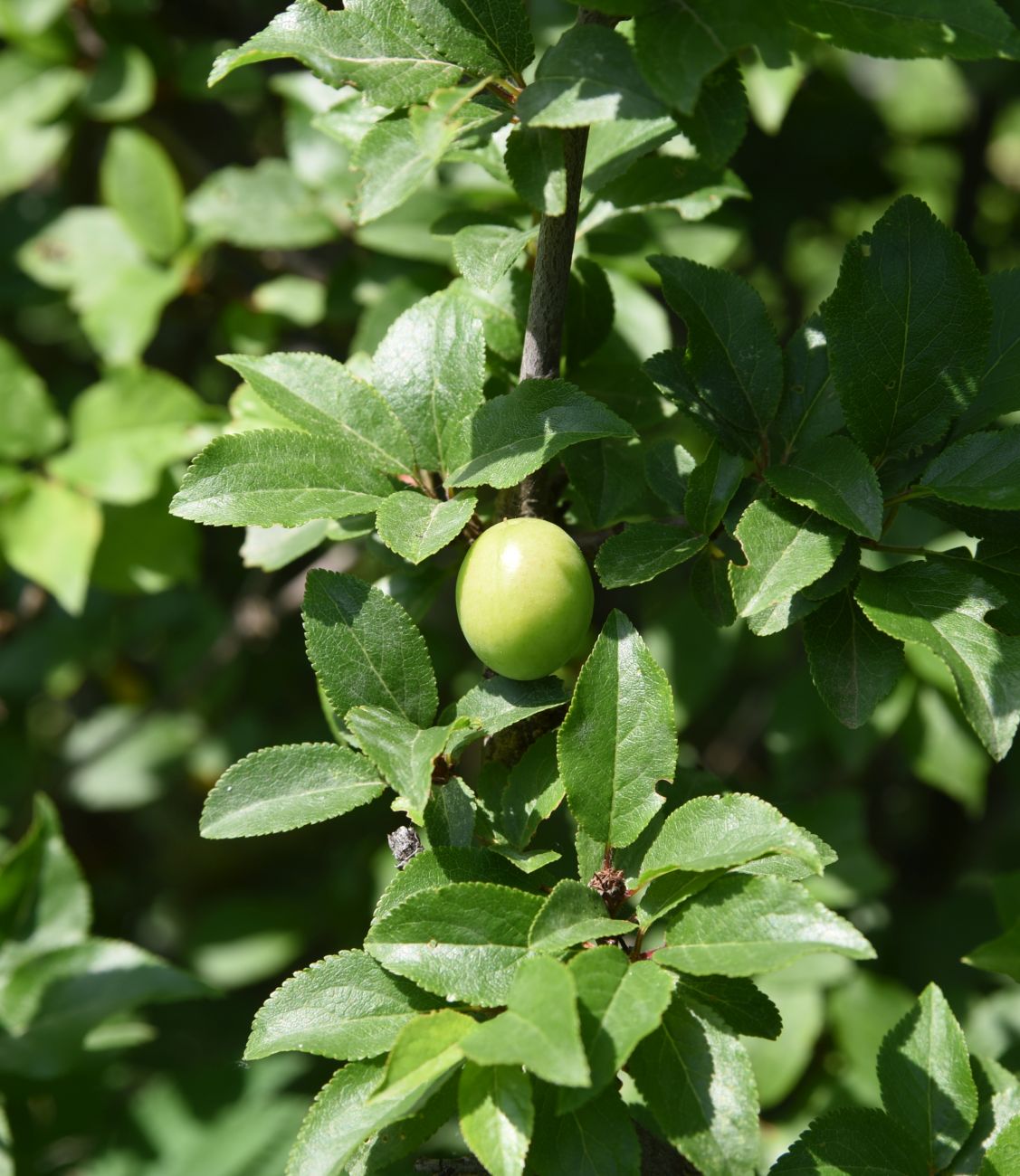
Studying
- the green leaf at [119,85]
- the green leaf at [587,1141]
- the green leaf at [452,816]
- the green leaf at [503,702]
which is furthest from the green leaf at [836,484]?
the green leaf at [119,85]

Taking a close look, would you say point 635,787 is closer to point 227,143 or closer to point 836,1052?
point 836,1052

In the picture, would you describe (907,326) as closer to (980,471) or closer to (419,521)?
(980,471)

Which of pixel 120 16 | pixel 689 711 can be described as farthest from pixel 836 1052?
pixel 120 16

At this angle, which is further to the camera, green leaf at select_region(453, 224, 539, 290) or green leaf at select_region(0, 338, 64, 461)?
green leaf at select_region(0, 338, 64, 461)

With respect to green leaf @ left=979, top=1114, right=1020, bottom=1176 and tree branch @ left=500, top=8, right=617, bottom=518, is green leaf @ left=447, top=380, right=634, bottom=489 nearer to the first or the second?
tree branch @ left=500, top=8, right=617, bottom=518

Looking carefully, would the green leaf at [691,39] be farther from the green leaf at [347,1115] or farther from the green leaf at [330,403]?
the green leaf at [347,1115]

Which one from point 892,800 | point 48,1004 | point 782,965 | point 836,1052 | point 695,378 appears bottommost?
point 892,800

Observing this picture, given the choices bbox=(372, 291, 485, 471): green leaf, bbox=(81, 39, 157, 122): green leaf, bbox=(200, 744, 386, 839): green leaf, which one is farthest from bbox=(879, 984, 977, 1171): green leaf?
bbox=(81, 39, 157, 122): green leaf
